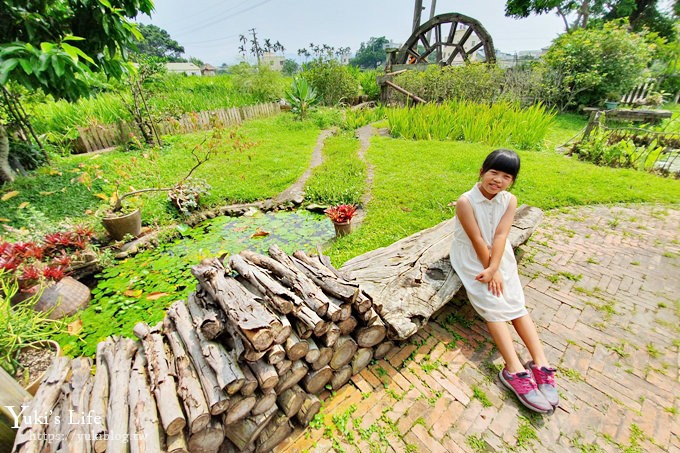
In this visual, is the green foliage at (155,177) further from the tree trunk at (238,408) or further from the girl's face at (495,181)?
the girl's face at (495,181)

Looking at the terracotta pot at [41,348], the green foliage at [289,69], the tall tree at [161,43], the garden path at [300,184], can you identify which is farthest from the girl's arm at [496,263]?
the tall tree at [161,43]

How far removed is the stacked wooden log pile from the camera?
1.33 meters

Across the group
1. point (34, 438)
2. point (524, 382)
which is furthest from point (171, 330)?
point (524, 382)

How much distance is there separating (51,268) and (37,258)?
7.8 inches

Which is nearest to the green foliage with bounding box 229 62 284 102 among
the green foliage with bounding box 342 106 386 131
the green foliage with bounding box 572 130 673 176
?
the green foliage with bounding box 342 106 386 131

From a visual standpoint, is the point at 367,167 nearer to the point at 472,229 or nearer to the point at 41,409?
the point at 472,229

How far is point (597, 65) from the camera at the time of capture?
9.30 meters

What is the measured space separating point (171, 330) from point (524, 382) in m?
2.37

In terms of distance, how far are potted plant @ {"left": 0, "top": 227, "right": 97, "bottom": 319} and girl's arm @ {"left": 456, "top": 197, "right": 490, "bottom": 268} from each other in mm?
3357

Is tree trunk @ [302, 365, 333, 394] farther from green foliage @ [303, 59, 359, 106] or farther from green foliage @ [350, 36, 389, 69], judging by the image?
green foliage @ [350, 36, 389, 69]

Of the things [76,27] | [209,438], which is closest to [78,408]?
[209,438]

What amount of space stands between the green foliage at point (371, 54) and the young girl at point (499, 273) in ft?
296

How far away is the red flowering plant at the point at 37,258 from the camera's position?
2.31 meters

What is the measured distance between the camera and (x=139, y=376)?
5.02 feet
